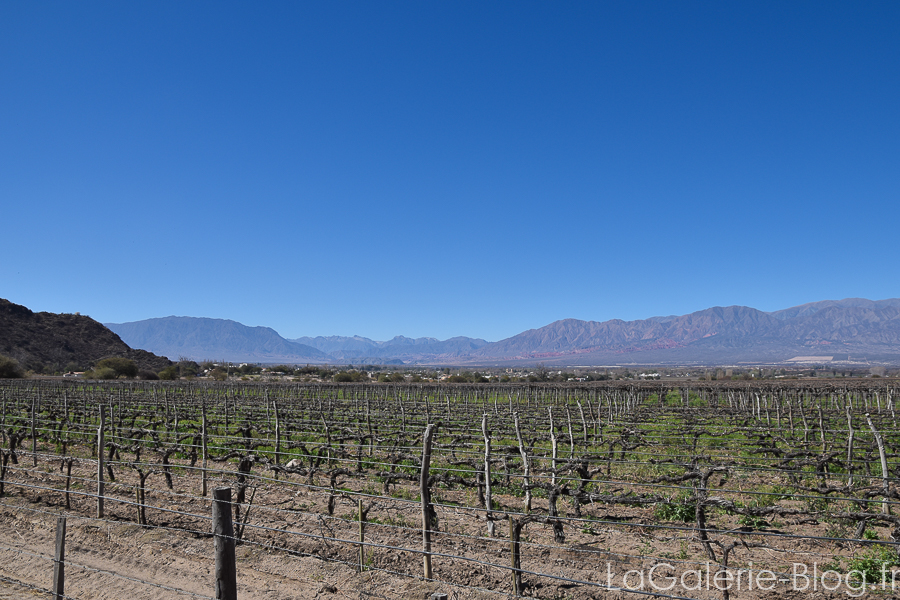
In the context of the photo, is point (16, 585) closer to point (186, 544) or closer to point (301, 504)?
point (186, 544)

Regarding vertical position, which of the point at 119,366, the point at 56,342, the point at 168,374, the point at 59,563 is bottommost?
the point at 59,563

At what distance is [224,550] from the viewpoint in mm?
3723

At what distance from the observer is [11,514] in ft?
27.3

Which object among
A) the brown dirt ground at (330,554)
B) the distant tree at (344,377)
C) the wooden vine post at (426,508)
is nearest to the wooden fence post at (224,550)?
the brown dirt ground at (330,554)

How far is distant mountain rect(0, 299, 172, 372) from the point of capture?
75325 millimetres

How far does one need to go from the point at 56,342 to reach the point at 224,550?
330 feet

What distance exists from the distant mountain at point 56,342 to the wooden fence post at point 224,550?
8660 cm

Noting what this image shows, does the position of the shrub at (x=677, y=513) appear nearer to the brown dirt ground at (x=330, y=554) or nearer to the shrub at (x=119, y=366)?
the brown dirt ground at (x=330, y=554)

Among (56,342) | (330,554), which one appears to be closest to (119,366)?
(56,342)

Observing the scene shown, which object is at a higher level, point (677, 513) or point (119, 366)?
point (119, 366)

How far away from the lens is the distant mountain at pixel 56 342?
7532cm

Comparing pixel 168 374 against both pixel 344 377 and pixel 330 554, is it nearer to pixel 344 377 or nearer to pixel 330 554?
pixel 344 377

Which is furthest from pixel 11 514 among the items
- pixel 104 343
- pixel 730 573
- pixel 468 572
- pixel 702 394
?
pixel 104 343

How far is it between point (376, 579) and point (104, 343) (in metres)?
103
